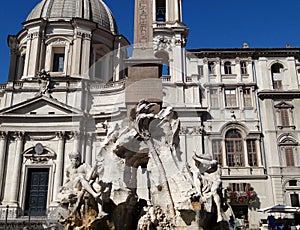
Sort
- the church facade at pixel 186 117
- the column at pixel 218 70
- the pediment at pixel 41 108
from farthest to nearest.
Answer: the column at pixel 218 70
the pediment at pixel 41 108
the church facade at pixel 186 117

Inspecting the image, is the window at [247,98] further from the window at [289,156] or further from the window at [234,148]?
the window at [289,156]

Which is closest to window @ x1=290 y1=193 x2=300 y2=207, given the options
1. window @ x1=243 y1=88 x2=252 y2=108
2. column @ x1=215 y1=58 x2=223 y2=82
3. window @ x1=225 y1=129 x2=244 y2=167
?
window @ x1=225 y1=129 x2=244 y2=167

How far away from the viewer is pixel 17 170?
26.1 m

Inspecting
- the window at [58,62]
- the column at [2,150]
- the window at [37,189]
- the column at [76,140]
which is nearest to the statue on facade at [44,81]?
the window at [58,62]

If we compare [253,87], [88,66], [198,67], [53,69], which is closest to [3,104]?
[53,69]

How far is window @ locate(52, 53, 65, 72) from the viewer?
32406mm

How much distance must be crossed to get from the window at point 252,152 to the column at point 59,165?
44.8 ft

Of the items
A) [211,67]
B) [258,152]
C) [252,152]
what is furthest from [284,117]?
[211,67]

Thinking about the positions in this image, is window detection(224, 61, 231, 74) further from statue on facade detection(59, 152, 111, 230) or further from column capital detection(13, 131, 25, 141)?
statue on facade detection(59, 152, 111, 230)

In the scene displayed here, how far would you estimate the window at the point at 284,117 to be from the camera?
26469mm

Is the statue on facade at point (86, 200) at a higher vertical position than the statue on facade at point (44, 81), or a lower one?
lower

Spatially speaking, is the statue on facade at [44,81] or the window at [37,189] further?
the statue on facade at [44,81]

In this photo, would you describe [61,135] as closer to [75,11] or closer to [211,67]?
[211,67]

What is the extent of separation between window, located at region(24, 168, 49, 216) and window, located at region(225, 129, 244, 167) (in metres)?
13.5
